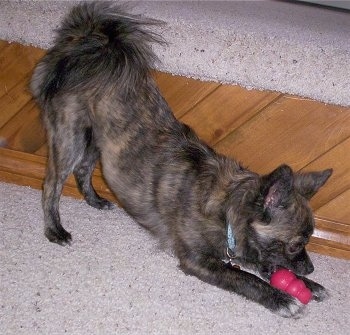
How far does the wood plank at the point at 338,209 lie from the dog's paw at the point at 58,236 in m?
0.99

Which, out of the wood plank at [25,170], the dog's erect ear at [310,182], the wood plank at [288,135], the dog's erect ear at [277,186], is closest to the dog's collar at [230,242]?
the dog's erect ear at [277,186]

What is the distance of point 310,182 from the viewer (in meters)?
1.89

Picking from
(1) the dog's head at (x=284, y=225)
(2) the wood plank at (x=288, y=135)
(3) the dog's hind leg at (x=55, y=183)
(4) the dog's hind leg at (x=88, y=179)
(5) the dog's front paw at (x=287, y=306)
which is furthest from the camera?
(4) the dog's hind leg at (x=88, y=179)

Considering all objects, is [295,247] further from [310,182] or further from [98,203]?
[98,203]

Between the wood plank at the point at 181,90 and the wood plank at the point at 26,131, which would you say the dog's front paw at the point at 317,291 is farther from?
the wood plank at the point at 26,131

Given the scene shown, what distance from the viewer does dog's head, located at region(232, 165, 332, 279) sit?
1.79 m

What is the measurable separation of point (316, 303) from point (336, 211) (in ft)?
1.32

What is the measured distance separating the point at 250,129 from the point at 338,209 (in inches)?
19.4

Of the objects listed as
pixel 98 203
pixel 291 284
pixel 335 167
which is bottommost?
pixel 98 203

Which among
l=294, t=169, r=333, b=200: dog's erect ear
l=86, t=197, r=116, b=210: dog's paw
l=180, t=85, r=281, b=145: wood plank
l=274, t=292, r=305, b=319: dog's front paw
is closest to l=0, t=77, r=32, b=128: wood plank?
l=86, t=197, r=116, b=210: dog's paw

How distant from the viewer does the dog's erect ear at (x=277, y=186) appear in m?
1.64

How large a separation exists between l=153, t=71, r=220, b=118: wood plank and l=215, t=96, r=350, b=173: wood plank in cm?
19

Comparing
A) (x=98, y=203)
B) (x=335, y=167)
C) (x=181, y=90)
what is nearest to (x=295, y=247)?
(x=335, y=167)

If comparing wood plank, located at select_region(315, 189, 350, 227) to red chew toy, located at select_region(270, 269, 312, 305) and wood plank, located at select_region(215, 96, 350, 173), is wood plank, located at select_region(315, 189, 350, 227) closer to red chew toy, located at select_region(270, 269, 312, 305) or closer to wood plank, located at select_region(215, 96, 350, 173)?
wood plank, located at select_region(215, 96, 350, 173)
